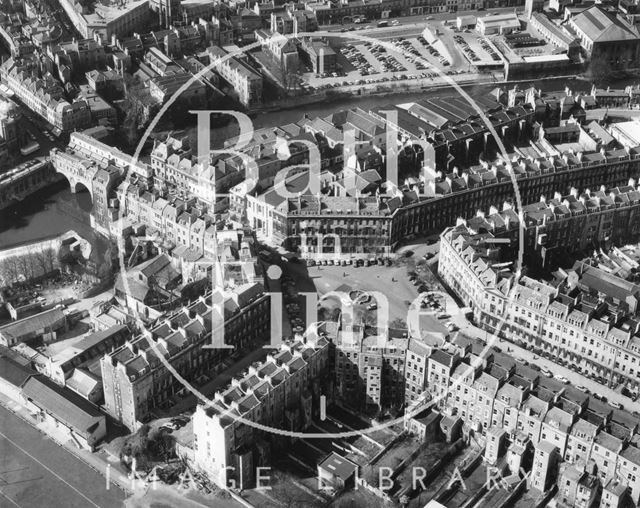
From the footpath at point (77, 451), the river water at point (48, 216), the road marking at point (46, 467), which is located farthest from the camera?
the river water at point (48, 216)

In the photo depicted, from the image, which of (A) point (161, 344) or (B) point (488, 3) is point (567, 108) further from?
(A) point (161, 344)

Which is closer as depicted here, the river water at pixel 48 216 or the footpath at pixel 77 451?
the footpath at pixel 77 451

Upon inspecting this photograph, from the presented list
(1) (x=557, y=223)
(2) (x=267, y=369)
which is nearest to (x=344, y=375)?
(2) (x=267, y=369)

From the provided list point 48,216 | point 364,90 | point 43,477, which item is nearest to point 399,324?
point 43,477

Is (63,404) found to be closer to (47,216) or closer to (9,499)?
(9,499)

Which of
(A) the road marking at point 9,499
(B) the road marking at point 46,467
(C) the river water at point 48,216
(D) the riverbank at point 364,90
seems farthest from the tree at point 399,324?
(D) the riverbank at point 364,90

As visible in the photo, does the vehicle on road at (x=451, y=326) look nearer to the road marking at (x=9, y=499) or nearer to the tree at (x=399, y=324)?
the tree at (x=399, y=324)

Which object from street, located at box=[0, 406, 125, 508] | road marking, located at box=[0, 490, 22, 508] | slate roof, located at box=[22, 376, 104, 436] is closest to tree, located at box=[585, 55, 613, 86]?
slate roof, located at box=[22, 376, 104, 436]

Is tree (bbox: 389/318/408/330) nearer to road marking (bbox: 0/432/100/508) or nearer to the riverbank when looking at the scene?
road marking (bbox: 0/432/100/508)
